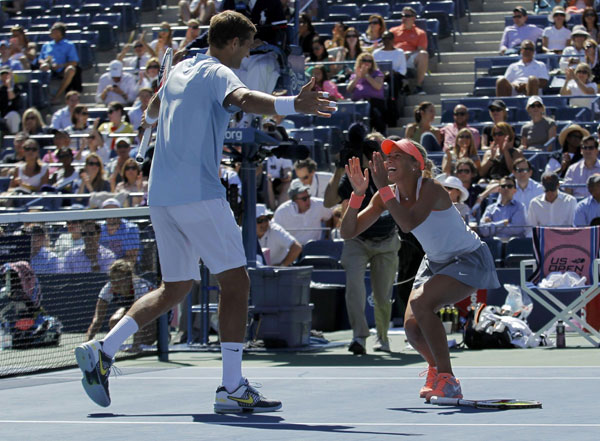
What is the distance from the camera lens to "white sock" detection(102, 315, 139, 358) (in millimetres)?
6957

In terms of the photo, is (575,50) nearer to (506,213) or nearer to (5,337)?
(506,213)

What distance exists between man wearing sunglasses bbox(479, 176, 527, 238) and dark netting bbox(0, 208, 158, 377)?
4.48m

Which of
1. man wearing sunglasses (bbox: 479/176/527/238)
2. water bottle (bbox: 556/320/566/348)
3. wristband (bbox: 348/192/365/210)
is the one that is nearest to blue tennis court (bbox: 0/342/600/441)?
water bottle (bbox: 556/320/566/348)

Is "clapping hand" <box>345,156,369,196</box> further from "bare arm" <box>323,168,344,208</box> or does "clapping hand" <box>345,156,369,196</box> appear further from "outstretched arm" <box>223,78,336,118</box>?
"bare arm" <box>323,168,344,208</box>

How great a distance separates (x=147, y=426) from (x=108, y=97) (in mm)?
15734

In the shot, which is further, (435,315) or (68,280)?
(68,280)

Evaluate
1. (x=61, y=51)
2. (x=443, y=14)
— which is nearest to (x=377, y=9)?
(x=443, y=14)

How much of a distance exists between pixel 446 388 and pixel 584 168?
8.36 metres

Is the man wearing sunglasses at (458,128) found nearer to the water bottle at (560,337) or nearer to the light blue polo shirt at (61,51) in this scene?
the water bottle at (560,337)

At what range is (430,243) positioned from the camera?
7.50m

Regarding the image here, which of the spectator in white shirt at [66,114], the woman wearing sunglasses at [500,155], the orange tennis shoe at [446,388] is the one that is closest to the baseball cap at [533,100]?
the woman wearing sunglasses at [500,155]

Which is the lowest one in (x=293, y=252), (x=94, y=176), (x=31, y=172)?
(x=293, y=252)

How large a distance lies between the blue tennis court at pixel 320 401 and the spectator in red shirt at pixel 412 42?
9.52 meters

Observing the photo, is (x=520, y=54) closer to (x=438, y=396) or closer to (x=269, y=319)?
(x=269, y=319)
